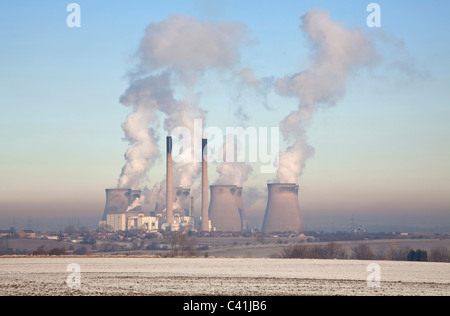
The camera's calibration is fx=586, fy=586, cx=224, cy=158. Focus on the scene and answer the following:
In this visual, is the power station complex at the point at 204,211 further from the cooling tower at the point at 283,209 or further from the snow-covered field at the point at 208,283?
the snow-covered field at the point at 208,283

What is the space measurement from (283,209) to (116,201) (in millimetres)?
36095

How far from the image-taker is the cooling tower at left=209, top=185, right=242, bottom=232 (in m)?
125

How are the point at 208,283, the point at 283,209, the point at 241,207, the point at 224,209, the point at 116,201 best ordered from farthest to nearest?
the point at 241,207 → the point at 224,209 → the point at 116,201 → the point at 283,209 → the point at 208,283

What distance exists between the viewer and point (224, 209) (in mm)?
130125

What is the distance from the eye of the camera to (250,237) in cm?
13888

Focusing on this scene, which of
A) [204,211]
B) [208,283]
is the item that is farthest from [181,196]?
[208,283]

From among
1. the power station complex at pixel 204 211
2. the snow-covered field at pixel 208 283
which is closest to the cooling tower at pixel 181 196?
the power station complex at pixel 204 211

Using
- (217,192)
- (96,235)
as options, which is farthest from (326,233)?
(96,235)

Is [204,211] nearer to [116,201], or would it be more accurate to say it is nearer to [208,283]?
[116,201]

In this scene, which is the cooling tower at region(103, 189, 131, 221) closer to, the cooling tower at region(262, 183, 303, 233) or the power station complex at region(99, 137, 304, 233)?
the power station complex at region(99, 137, 304, 233)

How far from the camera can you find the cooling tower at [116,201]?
123 m

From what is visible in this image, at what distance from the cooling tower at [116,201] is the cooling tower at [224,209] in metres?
18.5
